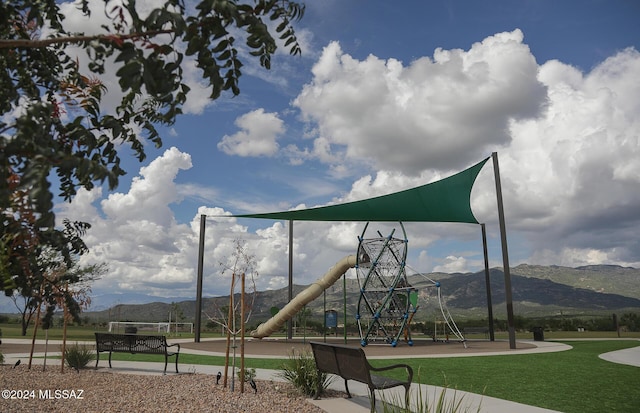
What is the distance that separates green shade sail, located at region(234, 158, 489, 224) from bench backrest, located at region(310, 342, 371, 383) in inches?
452

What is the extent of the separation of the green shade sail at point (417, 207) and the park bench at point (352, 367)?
11.5 meters

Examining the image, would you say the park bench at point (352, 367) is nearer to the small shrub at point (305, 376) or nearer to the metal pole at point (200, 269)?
the small shrub at point (305, 376)

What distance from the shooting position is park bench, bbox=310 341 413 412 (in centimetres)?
561

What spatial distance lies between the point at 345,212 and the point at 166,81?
1720cm

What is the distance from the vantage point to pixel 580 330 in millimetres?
30828

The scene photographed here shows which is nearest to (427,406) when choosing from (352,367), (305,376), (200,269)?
(352,367)

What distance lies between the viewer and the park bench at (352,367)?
5609 millimetres

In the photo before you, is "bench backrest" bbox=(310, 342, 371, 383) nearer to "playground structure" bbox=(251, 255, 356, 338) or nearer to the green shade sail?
the green shade sail

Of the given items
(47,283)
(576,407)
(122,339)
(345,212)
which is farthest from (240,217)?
(47,283)

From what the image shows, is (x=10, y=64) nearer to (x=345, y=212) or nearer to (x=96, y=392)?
(x=96, y=392)

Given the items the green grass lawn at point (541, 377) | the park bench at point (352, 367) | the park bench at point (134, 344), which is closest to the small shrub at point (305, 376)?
the park bench at point (352, 367)

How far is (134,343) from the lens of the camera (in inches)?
384

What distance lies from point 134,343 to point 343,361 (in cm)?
547

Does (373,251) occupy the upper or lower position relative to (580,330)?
upper
